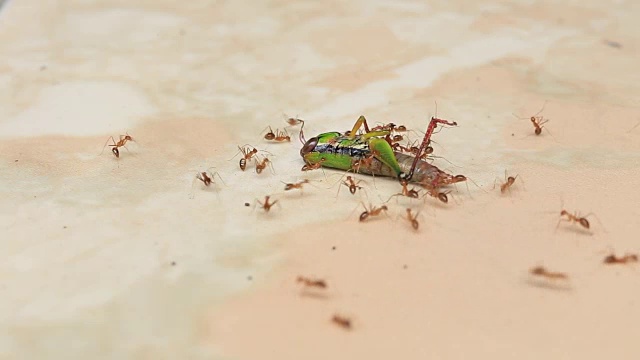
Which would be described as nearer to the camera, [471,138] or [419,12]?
[471,138]

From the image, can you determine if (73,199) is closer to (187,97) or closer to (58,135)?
(58,135)

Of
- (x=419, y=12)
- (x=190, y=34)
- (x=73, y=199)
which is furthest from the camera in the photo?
(x=419, y=12)

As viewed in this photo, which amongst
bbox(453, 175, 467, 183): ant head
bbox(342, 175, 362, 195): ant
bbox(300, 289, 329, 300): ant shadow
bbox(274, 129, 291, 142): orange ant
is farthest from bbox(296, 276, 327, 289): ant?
bbox(274, 129, 291, 142): orange ant

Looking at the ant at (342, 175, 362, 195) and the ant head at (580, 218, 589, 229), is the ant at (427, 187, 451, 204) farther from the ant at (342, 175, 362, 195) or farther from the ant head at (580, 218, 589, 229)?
the ant head at (580, 218, 589, 229)

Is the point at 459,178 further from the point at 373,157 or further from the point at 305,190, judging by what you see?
the point at 305,190

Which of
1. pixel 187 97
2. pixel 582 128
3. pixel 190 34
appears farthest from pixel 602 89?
pixel 190 34

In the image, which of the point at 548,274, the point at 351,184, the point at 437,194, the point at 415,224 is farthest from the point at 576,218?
the point at 351,184

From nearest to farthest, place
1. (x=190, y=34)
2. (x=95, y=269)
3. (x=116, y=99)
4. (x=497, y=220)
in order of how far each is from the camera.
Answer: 1. (x=95, y=269)
2. (x=497, y=220)
3. (x=116, y=99)
4. (x=190, y=34)
